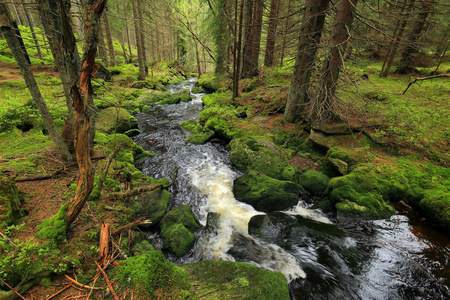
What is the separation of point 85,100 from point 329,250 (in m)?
5.93

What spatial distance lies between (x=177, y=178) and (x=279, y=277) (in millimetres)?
5028

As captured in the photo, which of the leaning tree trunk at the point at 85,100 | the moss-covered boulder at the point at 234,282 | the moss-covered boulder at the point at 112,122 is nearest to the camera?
the leaning tree trunk at the point at 85,100

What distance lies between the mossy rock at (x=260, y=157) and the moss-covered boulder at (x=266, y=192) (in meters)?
0.58

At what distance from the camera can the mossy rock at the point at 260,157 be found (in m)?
6.99

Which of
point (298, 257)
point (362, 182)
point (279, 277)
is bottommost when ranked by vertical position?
point (298, 257)

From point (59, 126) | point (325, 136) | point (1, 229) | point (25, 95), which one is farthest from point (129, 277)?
point (25, 95)

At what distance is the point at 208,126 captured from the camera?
10711 millimetres

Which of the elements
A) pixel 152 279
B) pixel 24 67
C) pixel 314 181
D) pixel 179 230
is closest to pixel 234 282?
pixel 152 279

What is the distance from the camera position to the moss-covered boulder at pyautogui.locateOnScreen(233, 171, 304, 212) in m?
5.90

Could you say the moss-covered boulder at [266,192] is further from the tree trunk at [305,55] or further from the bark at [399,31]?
the bark at [399,31]

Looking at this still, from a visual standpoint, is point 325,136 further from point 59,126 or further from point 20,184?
point 59,126

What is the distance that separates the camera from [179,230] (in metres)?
4.72

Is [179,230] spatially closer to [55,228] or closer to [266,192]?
[55,228]

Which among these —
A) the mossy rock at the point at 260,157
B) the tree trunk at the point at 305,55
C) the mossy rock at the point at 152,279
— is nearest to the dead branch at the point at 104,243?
the mossy rock at the point at 152,279
